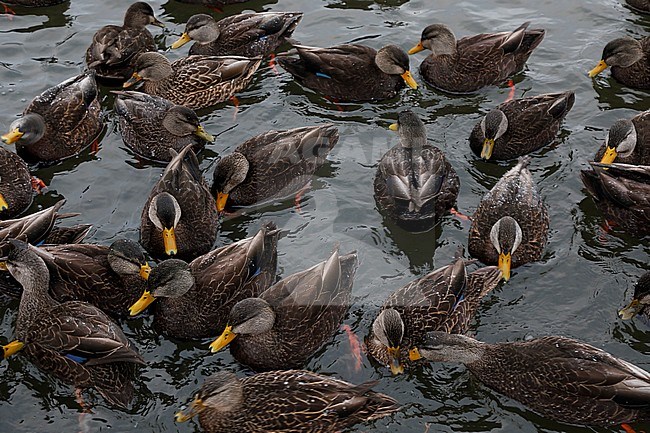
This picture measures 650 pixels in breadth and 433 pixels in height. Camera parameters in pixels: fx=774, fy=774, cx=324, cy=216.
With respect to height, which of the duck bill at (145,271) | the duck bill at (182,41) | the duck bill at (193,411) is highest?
the duck bill at (182,41)

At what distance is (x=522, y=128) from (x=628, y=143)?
1182 millimetres

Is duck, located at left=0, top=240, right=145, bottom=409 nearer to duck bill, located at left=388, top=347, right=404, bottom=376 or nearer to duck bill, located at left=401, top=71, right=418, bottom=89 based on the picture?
duck bill, located at left=388, top=347, right=404, bottom=376

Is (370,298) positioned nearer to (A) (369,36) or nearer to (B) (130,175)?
(B) (130,175)

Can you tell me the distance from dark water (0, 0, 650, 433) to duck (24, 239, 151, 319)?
12.0 inches

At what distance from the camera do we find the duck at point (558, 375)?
6.39m

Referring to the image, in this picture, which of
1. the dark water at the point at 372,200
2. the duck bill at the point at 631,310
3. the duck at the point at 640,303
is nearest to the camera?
the dark water at the point at 372,200

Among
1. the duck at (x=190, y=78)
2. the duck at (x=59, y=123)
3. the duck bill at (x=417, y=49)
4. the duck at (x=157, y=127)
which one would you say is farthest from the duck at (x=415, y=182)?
the duck at (x=59, y=123)

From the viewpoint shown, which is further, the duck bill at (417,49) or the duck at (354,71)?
the duck bill at (417,49)

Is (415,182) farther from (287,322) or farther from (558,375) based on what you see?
(558,375)

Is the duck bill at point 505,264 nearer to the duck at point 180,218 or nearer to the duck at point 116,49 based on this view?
the duck at point 180,218

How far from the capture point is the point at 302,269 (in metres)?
8.05

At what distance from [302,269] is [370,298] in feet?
2.65

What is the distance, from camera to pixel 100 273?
7395 mm

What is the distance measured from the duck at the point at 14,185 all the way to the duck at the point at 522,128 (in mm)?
5167
